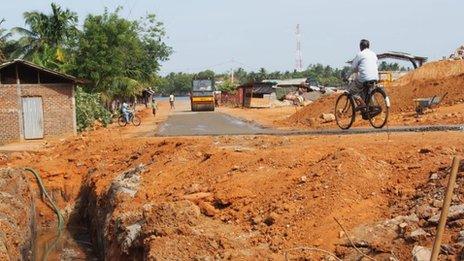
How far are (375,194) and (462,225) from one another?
156 centimetres

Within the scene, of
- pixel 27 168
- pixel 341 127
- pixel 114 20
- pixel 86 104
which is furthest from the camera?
pixel 114 20

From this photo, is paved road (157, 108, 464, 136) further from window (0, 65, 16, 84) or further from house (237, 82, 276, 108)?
house (237, 82, 276, 108)

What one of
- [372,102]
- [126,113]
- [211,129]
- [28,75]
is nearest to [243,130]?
[211,129]

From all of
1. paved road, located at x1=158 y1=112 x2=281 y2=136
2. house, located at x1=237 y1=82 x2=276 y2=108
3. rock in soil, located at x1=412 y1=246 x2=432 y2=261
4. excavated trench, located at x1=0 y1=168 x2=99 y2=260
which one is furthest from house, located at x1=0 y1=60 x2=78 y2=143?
house, located at x1=237 y1=82 x2=276 y2=108

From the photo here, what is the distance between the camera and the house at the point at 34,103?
26.2 m

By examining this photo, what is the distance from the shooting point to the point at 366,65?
11.6 meters

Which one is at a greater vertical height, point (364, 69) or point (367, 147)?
point (364, 69)

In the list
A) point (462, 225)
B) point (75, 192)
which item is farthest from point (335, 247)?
point (75, 192)

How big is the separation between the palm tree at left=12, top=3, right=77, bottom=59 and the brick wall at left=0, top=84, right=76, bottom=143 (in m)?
12.9

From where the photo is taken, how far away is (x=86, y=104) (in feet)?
103

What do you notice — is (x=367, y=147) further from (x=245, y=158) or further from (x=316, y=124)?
(x=316, y=124)

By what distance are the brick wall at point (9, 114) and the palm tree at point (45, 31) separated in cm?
1336

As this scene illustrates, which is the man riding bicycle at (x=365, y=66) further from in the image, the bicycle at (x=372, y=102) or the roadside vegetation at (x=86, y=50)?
the roadside vegetation at (x=86, y=50)

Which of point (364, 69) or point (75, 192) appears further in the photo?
point (75, 192)
